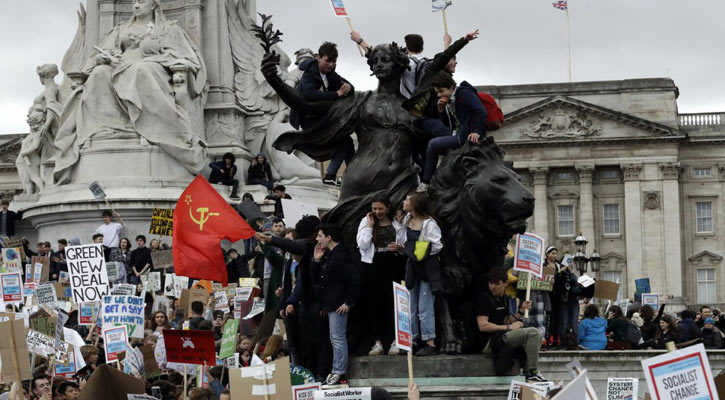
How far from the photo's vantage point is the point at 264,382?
9125 mm

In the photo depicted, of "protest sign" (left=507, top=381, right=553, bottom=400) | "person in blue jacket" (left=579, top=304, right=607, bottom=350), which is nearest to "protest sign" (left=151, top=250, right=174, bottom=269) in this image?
"person in blue jacket" (left=579, top=304, right=607, bottom=350)

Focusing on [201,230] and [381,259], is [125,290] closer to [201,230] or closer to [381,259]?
[201,230]

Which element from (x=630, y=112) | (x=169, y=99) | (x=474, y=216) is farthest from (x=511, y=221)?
(x=630, y=112)

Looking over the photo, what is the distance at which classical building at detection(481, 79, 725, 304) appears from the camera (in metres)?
80.2

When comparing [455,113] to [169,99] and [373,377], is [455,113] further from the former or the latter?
[169,99]

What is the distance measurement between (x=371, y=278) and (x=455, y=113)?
1491 millimetres

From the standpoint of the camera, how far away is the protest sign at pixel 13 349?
34.7 feet

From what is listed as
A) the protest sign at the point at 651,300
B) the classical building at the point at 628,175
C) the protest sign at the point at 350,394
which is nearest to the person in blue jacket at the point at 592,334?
the protest sign at the point at 651,300

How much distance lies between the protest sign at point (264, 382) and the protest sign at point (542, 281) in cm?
800

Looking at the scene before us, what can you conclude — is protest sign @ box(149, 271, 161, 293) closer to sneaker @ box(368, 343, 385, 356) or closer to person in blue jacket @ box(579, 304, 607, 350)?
person in blue jacket @ box(579, 304, 607, 350)

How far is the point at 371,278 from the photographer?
12.1 metres

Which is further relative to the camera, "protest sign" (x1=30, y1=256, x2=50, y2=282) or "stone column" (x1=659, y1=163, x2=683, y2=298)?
"stone column" (x1=659, y1=163, x2=683, y2=298)

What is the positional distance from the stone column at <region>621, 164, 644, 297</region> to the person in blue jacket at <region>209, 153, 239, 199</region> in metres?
56.3

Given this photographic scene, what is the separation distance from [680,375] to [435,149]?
503 cm
